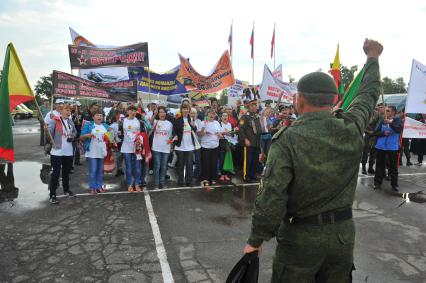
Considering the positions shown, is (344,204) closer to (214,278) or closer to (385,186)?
(214,278)

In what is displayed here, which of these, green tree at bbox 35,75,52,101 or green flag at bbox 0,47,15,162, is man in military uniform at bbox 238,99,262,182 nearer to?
green flag at bbox 0,47,15,162

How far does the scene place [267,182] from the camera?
77.2 inches

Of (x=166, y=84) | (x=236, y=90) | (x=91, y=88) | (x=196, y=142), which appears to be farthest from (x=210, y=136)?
(x=236, y=90)

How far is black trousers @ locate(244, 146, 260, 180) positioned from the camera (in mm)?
8914

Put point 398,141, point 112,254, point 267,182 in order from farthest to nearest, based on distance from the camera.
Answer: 1. point 398,141
2. point 112,254
3. point 267,182

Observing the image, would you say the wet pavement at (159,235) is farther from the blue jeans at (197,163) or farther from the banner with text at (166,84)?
the banner with text at (166,84)

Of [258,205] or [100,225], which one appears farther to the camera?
[100,225]

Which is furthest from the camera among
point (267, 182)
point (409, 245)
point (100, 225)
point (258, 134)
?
point (258, 134)

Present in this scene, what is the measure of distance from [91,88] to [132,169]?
247 cm

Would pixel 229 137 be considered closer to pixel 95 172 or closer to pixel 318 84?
pixel 95 172

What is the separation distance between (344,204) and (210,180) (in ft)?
21.5

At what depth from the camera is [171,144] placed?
8.25 meters

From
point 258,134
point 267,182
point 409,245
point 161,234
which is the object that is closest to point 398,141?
point 258,134

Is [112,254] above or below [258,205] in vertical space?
below
